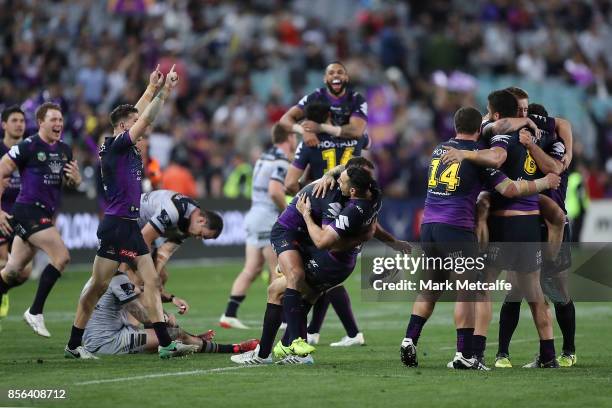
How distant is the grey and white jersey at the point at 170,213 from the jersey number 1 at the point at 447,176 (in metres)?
3.04

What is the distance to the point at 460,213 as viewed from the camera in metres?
11.2

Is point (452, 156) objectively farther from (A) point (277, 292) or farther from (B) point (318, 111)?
(B) point (318, 111)

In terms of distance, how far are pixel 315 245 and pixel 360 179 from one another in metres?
0.84

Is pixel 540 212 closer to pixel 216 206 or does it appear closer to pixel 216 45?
pixel 216 206

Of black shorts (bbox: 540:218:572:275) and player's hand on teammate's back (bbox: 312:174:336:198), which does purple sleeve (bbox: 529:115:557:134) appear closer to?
black shorts (bbox: 540:218:572:275)

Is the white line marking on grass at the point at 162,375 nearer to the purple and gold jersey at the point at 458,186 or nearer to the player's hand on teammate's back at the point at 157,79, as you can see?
the purple and gold jersey at the point at 458,186

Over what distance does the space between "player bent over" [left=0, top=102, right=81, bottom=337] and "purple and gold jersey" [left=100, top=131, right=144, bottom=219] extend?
2313 millimetres

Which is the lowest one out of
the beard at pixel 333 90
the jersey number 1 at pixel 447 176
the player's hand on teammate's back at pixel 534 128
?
the jersey number 1 at pixel 447 176

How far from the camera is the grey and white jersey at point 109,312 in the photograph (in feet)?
41.9

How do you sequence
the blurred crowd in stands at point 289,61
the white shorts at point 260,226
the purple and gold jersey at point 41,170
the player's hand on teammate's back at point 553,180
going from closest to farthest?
the player's hand on teammate's back at point 553,180 < the purple and gold jersey at point 41,170 < the white shorts at point 260,226 < the blurred crowd in stands at point 289,61

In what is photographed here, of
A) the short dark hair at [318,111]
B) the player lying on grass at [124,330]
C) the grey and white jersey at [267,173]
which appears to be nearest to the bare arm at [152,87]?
the player lying on grass at [124,330]

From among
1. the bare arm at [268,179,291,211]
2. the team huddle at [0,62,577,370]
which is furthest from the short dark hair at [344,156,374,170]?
the bare arm at [268,179,291,211]

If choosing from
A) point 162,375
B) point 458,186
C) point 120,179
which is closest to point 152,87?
point 120,179

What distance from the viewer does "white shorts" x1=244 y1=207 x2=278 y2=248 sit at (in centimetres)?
1698
